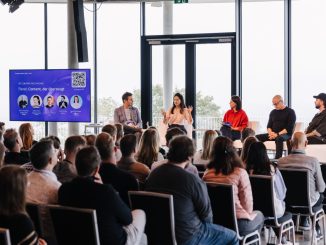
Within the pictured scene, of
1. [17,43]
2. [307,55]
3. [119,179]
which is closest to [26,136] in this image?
[119,179]

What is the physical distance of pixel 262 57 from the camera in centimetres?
1178

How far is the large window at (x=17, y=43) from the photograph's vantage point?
40.8 ft

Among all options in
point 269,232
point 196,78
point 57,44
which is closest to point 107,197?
point 269,232

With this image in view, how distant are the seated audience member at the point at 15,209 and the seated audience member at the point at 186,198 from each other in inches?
47.6

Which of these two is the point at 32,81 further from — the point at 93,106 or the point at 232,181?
the point at 232,181

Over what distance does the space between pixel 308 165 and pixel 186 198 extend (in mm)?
1995

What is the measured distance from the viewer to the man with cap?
9.09 meters

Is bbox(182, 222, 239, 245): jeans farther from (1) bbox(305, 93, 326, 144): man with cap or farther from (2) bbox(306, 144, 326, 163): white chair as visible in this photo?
(1) bbox(305, 93, 326, 144): man with cap

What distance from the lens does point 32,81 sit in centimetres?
1059

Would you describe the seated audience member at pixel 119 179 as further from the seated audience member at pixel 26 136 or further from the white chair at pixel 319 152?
the white chair at pixel 319 152

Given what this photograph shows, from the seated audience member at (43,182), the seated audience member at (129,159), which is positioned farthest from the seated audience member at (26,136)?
the seated audience member at (43,182)

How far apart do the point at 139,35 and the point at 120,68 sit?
937 mm

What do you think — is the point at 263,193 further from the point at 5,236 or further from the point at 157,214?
the point at 5,236

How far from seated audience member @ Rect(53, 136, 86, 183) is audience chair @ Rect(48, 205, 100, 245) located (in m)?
0.98
